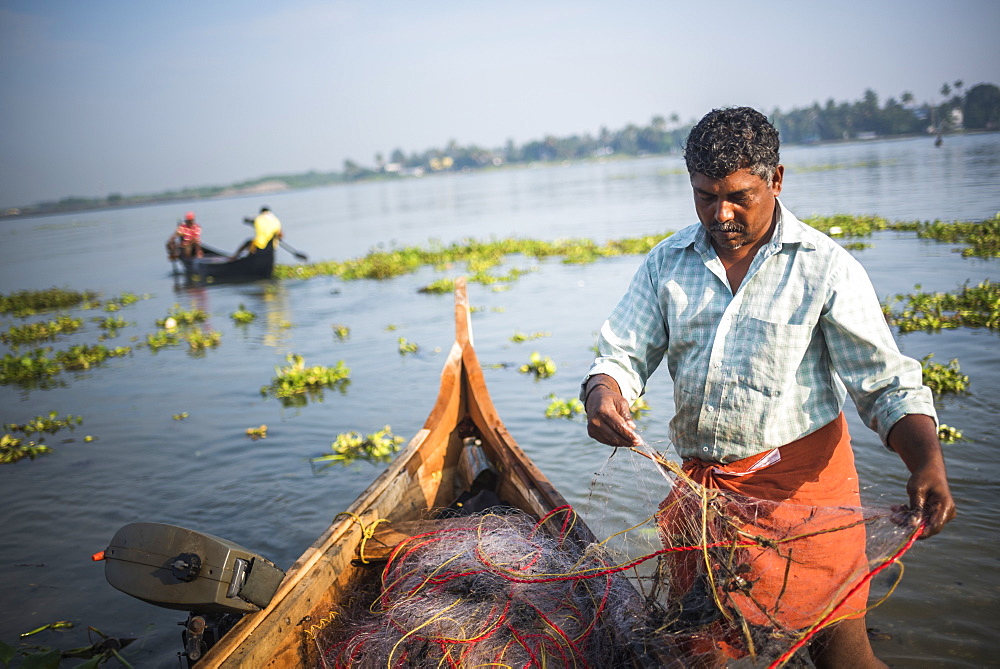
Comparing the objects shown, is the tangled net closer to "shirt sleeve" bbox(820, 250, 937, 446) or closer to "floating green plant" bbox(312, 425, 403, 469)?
"shirt sleeve" bbox(820, 250, 937, 446)

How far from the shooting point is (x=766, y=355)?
207cm

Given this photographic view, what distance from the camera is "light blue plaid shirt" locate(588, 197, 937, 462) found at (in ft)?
6.50

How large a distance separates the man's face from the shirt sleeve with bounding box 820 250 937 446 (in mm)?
268

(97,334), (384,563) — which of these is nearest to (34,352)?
(97,334)

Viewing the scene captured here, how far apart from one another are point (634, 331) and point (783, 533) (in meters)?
0.78

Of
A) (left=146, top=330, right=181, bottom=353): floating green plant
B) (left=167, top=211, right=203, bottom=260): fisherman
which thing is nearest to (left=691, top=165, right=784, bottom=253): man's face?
(left=146, top=330, right=181, bottom=353): floating green plant

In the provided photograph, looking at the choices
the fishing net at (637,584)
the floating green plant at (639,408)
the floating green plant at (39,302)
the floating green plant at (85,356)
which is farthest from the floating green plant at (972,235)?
the floating green plant at (39,302)

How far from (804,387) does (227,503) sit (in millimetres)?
4945

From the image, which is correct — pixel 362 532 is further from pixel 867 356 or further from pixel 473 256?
pixel 473 256

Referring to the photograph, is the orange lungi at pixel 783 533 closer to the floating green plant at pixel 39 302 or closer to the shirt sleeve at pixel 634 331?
the shirt sleeve at pixel 634 331

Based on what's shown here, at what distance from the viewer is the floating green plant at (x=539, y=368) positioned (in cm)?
778

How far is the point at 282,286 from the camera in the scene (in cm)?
1720

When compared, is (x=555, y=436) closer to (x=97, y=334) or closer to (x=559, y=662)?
(x=559, y=662)

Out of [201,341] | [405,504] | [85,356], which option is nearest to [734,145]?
[405,504]
